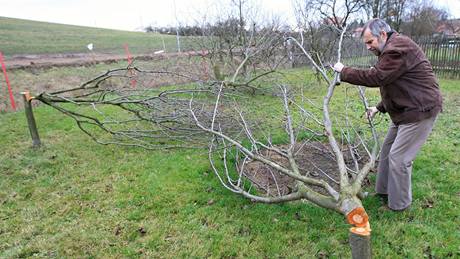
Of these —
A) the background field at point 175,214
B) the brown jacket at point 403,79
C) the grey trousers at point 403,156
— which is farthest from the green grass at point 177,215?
the brown jacket at point 403,79

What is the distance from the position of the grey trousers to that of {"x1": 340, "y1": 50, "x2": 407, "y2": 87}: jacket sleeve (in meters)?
0.49

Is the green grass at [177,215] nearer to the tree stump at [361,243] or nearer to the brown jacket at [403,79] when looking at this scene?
the tree stump at [361,243]

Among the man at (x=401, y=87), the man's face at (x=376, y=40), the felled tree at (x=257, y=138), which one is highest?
the man's face at (x=376, y=40)

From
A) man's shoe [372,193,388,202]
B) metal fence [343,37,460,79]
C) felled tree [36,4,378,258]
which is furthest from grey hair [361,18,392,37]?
metal fence [343,37,460,79]

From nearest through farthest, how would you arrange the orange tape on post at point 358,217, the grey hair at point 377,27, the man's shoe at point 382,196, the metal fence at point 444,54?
the orange tape on post at point 358,217 < the grey hair at point 377,27 < the man's shoe at point 382,196 < the metal fence at point 444,54

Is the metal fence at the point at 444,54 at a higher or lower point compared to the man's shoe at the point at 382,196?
higher

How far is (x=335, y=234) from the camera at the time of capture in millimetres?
2801

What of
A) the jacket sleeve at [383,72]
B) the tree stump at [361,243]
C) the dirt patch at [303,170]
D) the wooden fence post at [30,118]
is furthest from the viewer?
the wooden fence post at [30,118]

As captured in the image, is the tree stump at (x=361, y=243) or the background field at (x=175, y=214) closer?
the tree stump at (x=361, y=243)

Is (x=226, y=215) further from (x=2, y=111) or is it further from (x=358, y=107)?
(x=2, y=111)

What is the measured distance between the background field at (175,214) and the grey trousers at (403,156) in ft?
0.53

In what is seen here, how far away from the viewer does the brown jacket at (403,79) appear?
2.52m

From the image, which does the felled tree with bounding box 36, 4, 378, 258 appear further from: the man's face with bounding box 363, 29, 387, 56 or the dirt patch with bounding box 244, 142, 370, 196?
the man's face with bounding box 363, 29, 387, 56

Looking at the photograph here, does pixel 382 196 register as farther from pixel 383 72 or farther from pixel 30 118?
pixel 30 118
